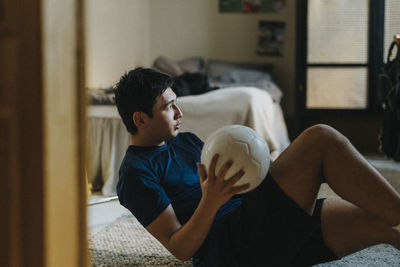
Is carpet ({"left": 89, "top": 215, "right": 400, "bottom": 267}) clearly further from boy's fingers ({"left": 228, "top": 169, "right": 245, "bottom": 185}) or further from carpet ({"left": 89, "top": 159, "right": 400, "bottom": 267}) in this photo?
boy's fingers ({"left": 228, "top": 169, "right": 245, "bottom": 185})

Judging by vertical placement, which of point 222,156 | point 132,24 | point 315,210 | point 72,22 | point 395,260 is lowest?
point 395,260

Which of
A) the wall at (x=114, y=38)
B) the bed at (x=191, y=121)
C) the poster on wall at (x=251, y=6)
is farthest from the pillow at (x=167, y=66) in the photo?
the bed at (x=191, y=121)

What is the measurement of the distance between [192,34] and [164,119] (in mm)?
4228

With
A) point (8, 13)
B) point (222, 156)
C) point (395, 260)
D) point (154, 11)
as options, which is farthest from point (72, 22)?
point (154, 11)

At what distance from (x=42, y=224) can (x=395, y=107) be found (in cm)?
313

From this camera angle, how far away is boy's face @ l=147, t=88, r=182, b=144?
141cm

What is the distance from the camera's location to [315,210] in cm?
142

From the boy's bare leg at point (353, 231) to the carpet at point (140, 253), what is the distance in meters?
0.31

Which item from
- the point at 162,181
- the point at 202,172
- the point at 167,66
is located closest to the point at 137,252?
the point at 162,181

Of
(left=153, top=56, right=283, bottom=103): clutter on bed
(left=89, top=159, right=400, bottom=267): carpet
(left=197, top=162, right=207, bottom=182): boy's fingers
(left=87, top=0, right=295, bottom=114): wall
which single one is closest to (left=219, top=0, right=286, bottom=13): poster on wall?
(left=87, top=0, right=295, bottom=114): wall

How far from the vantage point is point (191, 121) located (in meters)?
3.33

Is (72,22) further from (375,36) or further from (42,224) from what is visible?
(375,36)

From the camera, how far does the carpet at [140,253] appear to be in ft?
5.54

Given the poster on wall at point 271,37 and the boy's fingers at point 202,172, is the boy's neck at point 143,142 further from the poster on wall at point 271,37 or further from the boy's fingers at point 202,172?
the poster on wall at point 271,37
